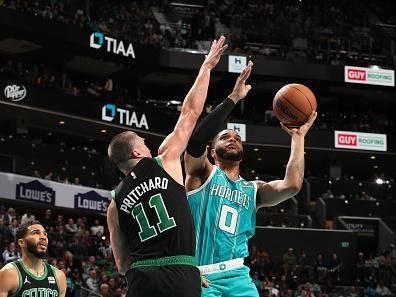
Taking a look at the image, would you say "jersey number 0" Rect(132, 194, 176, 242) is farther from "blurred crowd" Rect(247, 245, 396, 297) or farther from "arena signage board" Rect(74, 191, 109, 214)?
"arena signage board" Rect(74, 191, 109, 214)

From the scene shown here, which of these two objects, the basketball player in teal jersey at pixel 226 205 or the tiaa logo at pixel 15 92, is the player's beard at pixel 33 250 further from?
the tiaa logo at pixel 15 92

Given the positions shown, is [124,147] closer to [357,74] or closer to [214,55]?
[214,55]

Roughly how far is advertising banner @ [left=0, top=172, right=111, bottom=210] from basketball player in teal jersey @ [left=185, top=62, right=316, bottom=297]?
64.3 ft

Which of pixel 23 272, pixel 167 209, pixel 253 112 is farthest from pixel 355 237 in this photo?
pixel 167 209

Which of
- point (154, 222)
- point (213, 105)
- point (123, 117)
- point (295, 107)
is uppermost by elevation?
point (213, 105)

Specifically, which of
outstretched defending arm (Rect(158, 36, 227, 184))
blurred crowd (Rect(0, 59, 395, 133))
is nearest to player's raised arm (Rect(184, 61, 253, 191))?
outstretched defending arm (Rect(158, 36, 227, 184))

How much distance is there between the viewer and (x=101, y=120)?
99.4 ft

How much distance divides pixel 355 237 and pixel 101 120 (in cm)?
1096

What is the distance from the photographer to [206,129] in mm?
5152

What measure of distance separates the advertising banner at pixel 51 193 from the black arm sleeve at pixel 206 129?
2007 cm

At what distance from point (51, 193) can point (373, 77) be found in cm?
1629

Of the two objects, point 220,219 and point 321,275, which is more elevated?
point 220,219

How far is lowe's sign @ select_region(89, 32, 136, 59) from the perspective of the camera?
30.3m

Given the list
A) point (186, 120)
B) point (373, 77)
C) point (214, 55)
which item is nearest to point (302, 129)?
point (214, 55)
